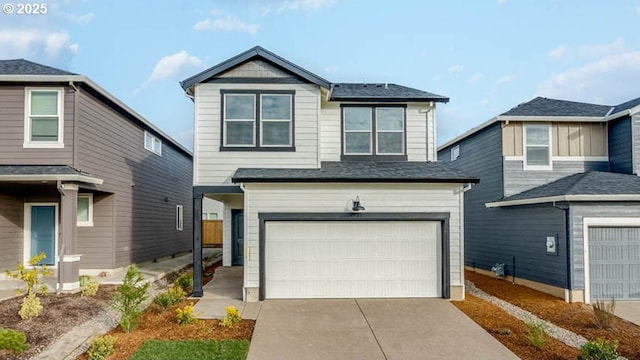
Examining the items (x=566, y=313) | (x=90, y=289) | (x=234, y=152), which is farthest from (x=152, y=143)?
(x=566, y=313)

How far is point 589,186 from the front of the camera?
39.8ft

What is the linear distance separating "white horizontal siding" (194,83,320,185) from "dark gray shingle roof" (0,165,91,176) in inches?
120

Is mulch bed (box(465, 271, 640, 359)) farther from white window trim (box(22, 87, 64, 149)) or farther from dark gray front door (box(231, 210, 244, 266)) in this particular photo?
white window trim (box(22, 87, 64, 149))

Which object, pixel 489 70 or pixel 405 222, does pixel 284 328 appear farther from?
pixel 489 70

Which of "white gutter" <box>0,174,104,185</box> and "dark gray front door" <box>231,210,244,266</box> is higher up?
→ "white gutter" <box>0,174,104,185</box>

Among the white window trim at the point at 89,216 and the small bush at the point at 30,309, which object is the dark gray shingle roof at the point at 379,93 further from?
the small bush at the point at 30,309

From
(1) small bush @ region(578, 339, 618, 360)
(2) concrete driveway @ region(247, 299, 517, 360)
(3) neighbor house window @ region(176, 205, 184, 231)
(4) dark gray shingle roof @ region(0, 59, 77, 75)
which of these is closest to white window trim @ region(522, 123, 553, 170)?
(2) concrete driveway @ region(247, 299, 517, 360)

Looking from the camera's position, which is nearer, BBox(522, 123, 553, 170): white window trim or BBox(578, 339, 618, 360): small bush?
BBox(578, 339, 618, 360): small bush

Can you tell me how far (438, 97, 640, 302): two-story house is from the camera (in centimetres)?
1141

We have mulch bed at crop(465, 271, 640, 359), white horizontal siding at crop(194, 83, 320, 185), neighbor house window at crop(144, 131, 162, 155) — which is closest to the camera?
mulch bed at crop(465, 271, 640, 359)

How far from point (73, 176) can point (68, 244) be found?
165cm

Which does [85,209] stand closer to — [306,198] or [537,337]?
[306,198]

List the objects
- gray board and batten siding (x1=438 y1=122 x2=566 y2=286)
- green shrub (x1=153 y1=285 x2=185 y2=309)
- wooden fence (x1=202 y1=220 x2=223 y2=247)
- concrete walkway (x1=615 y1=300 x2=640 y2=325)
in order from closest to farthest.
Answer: concrete walkway (x1=615 y1=300 x2=640 y2=325) → green shrub (x1=153 y1=285 x2=185 y2=309) → gray board and batten siding (x1=438 y1=122 x2=566 y2=286) → wooden fence (x1=202 y1=220 x2=223 y2=247)

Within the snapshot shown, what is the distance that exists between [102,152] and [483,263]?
13.0 metres
